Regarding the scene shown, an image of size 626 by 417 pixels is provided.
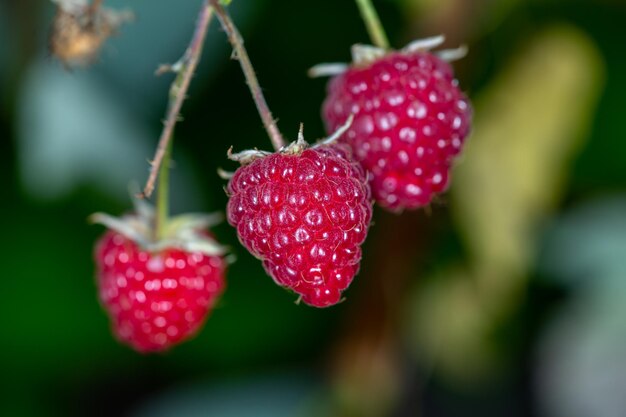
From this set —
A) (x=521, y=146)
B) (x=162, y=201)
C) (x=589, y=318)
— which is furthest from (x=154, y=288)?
Result: (x=589, y=318)

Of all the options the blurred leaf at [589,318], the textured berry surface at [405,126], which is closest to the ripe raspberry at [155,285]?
the textured berry surface at [405,126]

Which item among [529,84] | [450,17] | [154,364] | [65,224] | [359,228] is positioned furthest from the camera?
[154,364]

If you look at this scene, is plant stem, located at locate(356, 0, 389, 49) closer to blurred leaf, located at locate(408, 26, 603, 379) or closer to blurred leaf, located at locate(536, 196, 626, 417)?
blurred leaf, located at locate(408, 26, 603, 379)

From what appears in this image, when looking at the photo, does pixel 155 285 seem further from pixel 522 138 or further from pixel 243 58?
pixel 522 138

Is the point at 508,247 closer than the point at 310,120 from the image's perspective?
Yes

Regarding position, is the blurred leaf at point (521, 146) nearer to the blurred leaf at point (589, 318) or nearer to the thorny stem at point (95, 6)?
the blurred leaf at point (589, 318)

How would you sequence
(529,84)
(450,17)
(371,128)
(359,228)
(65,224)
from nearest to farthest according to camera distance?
(359,228) < (371,128) < (450,17) < (529,84) < (65,224)

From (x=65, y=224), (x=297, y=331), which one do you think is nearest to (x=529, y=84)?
(x=297, y=331)

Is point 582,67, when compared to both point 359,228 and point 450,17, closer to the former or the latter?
point 450,17
